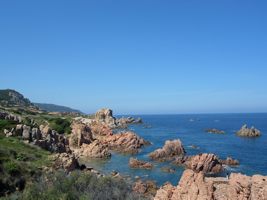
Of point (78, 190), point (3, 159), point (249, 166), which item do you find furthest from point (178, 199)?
point (249, 166)

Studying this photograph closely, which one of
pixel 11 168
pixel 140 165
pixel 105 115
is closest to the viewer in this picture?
pixel 11 168

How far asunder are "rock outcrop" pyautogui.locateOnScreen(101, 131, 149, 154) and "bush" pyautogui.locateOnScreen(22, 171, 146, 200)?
62.0 meters

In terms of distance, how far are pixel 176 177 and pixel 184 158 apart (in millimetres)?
14329

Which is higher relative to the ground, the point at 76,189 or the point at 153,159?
the point at 76,189

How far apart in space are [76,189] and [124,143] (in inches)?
2801

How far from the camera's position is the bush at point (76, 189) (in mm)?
23391

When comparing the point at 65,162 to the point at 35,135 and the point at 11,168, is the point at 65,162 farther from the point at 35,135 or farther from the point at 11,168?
the point at 11,168

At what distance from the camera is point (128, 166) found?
2783 inches

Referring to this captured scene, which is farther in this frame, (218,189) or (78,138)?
(78,138)

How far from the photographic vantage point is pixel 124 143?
9694 centimetres

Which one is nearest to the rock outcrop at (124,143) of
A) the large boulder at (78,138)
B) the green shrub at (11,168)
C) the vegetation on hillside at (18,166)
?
the large boulder at (78,138)

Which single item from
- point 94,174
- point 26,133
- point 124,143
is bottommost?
point 124,143

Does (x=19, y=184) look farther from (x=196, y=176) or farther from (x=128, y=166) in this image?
(x=128, y=166)

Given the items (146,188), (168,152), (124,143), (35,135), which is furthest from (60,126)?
(146,188)
